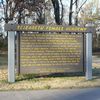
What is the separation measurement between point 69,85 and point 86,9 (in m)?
58.7

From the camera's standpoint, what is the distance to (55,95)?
11.8 metres

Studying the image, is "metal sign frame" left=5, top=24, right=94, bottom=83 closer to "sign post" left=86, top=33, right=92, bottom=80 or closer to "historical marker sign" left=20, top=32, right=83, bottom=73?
"sign post" left=86, top=33, right=92, bottom=80

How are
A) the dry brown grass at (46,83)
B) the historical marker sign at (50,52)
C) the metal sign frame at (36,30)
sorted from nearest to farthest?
the dry brown grass at (46,83)
the metal sign frame at (36,30)
the historical marker sign at (50,52)

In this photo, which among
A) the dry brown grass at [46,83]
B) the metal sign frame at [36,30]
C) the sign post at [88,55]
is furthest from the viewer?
the sign post at [88,55]

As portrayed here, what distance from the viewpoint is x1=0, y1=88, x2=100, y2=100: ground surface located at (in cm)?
1133

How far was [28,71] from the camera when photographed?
15.3 m

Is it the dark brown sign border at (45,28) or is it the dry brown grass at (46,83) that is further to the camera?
the dark brown sign border at (45,28)

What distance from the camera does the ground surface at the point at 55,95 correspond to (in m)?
11.3

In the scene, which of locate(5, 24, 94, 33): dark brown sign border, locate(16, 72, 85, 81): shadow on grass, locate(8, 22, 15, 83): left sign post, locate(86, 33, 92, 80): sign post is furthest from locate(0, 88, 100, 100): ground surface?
locate(5, 24, 94, 33): dark brown sign border

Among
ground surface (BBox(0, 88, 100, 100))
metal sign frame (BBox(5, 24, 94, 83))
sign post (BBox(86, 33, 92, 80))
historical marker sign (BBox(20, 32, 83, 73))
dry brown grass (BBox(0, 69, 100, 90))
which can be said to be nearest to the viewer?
ground surface (BBox(0, 88, 100, 100))

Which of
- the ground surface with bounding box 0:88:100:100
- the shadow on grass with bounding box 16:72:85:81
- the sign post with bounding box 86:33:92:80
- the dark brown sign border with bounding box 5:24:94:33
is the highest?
the dark brown sign border with bounding box 5:24:94:33

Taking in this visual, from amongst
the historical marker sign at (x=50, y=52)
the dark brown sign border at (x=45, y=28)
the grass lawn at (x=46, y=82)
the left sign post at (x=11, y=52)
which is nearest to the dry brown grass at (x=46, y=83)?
the grass lawn at (x=46, y=82)

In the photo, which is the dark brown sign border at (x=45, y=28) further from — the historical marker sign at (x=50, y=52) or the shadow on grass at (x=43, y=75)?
the shadow on grass at (x=43, y=75)

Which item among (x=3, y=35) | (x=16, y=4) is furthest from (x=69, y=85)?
(x=3, y=35)
